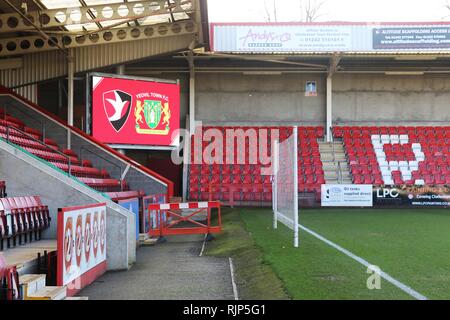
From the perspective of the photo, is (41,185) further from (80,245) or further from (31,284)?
(31,284)

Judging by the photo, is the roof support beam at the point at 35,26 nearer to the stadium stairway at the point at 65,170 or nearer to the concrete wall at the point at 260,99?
the stadium stairway at the point at 65,170

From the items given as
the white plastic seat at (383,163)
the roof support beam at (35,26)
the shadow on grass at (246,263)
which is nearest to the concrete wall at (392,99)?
the white plastic seat at (383,163)

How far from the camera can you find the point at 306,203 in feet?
72.3

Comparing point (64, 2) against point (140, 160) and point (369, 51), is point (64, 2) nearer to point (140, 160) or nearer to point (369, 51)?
point (140, 160)

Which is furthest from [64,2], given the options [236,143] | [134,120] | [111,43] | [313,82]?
[313,82]

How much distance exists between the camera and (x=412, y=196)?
22031 millimetres

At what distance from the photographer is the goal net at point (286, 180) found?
11.2 meters

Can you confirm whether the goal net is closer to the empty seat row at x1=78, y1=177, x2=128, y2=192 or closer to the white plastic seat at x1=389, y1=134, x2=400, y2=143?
the empty seat row at x1=78, y1=177, x2=128, y2=192

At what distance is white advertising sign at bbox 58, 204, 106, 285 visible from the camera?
283 inches

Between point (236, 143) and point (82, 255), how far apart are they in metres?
17.2

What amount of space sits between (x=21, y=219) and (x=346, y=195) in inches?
561

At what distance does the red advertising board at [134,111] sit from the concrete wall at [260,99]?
5.00m

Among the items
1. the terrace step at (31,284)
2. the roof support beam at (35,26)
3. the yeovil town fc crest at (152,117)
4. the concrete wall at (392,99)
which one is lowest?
the terrace step at (31,284)

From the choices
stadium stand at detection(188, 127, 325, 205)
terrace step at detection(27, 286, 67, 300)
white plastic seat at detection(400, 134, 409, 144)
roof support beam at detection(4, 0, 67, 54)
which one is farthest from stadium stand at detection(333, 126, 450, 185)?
terrace step at detection(27, 286, 67, 300)
